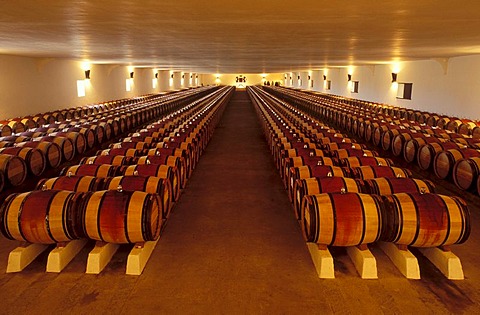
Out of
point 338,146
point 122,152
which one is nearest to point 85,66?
point 122,152

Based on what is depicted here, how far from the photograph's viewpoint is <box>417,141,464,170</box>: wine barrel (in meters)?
6.52

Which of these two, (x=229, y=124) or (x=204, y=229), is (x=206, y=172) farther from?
(x=229, y=124)

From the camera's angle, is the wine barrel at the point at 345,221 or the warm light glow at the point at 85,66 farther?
the warm light glow at the point at 85,66

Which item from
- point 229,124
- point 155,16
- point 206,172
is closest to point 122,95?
point 229,124

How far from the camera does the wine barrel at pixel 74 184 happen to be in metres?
4.16

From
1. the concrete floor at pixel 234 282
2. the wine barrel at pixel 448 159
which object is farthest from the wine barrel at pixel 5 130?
the wine barrel at pixel 448 159

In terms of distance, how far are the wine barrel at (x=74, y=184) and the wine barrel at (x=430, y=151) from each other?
5501mm

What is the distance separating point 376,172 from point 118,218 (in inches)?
126

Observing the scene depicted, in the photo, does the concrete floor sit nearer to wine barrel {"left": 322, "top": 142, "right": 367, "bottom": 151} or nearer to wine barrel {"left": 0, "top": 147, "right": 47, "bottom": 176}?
wine barrel {"left": 0, "top": 147, "right": 47, "bottom": 176}

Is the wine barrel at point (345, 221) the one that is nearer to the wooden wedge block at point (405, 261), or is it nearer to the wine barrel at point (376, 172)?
the wooden wedge block at point (405, 261)

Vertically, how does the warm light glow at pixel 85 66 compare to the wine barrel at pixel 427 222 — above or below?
above

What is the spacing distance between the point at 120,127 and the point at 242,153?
4.06 m

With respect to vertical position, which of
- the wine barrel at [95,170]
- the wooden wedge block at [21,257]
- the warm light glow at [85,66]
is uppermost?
the warm light glow at [85,66]

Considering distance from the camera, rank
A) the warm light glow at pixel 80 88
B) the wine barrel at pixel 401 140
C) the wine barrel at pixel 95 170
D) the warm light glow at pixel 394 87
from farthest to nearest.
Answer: the warm light glow at pixel 394 87 < the warm light glow at pixel 80 88 < the wine barrel at pixel 401 140 < the wine barrel at pixel 95 170
